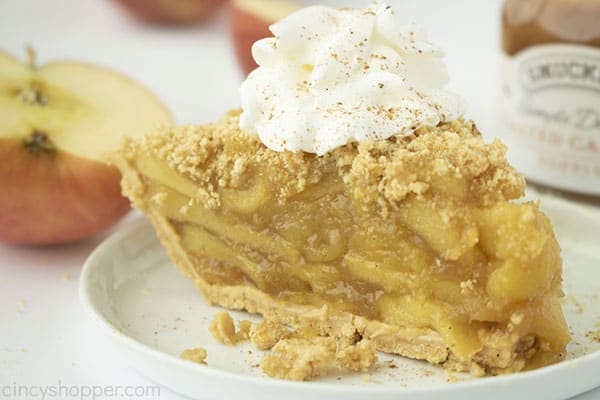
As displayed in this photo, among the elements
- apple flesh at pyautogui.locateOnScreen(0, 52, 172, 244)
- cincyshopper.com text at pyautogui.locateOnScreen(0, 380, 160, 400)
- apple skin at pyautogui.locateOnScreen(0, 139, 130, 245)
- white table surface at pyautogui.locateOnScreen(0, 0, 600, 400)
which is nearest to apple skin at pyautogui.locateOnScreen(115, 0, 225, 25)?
white table surface at pyautogui.locateOnScreen(0, 0, 600, 400)

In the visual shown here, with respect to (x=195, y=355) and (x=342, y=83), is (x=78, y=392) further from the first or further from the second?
(x=342, y=83)

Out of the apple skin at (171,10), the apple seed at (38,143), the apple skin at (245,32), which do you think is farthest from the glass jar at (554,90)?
the apple skin at (171,10)

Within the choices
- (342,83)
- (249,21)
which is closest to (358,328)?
(342,83)

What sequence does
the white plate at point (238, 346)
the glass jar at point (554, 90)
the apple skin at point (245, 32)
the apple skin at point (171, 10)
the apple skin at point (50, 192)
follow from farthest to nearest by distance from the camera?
1. the apple skin at point (171, 10)
2. the apple skin at point (245, 32)
3. the glass jar at point (554, 90)
4. the apple skin at point (50, 192)
5. the white plate at point (238, 346)

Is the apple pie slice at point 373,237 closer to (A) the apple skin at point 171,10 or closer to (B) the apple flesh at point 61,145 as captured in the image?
(B) the apple flesh at point 61,145

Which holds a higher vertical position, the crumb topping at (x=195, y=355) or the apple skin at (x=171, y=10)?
the apple skin at (x=171, y=10)

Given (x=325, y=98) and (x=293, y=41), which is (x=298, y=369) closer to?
(x=325, y=98)

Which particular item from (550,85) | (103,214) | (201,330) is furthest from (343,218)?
(550,85)

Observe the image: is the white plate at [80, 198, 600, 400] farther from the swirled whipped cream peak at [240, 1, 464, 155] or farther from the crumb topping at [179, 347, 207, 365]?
the swirled whipped cream peak at [240, 1, 464, 155]

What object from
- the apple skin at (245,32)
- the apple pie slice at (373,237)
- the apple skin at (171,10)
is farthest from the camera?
the apple skin at (171,10)
